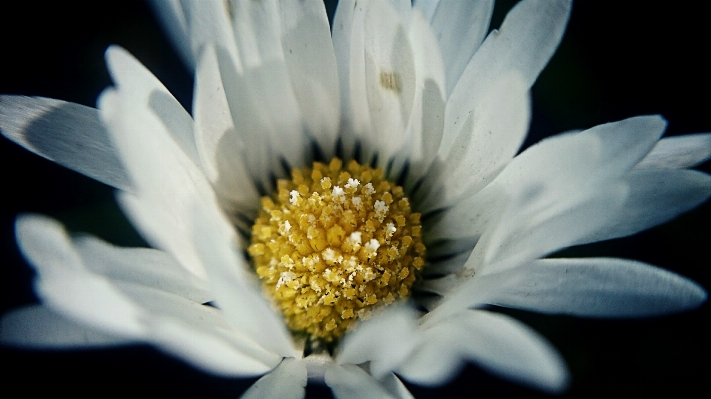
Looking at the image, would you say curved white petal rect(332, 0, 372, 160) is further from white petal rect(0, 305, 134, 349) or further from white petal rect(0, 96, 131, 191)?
white petal rect(0, 305, 134, 349)

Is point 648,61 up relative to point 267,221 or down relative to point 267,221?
up

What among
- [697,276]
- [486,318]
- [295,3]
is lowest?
[697,276]

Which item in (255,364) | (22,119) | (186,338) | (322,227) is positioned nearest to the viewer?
(186,338)

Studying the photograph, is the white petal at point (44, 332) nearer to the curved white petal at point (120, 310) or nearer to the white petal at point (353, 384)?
the curved white petal at point (120, 310)

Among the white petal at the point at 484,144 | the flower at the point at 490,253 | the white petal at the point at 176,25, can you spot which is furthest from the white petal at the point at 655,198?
the white petal at the point at 176,25

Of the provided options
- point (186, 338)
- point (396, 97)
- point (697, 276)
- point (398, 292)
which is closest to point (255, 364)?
point (186, 338)

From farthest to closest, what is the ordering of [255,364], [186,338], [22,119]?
[22,119]
[255,364]
[186,338]

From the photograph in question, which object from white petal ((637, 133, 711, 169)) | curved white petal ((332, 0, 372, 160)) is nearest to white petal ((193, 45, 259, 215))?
curved white petal ((332, 0, 372, 160))

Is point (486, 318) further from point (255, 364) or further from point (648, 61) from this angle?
point (648, 61)

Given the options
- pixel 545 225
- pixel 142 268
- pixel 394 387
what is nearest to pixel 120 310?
pixel 142 268
